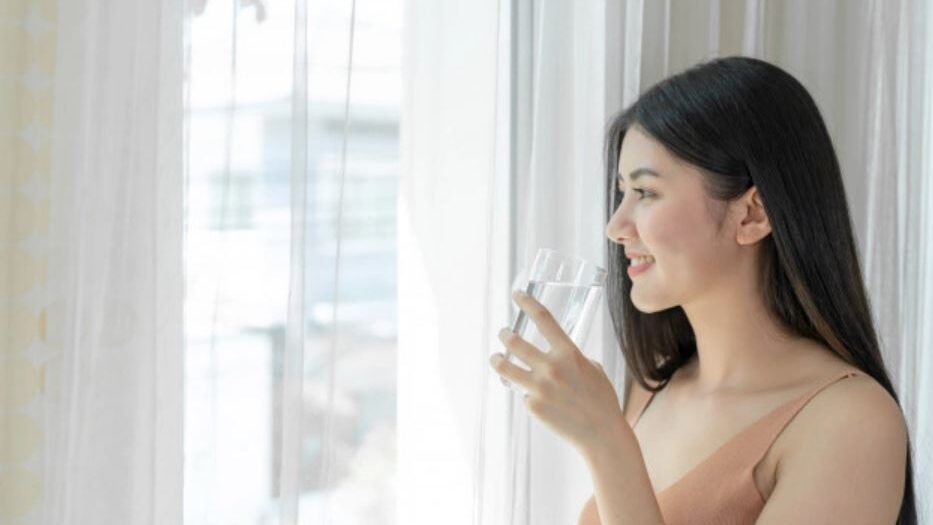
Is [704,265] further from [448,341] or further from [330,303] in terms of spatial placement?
[330,303]

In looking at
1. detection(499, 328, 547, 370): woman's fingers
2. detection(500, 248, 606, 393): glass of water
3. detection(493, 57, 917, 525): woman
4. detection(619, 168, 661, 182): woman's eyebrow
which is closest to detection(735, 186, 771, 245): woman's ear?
detection(493, 57, 917, 525): woman

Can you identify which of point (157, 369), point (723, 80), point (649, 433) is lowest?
point (649, 433)

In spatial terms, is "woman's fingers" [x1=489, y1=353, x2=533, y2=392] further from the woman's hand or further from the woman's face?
the woman's face

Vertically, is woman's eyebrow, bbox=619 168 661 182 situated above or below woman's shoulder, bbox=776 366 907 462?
above

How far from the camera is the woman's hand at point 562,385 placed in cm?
132

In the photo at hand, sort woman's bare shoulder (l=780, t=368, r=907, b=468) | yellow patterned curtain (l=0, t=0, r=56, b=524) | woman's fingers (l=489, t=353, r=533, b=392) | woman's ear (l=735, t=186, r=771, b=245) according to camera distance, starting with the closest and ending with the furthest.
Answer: yellow patterned curtain (l=0, t=0, r=56, b=524), woman's fingers (l=489, t=353, r=533, b=392), woman's bare shoulder (l=780, t=368, r=907, b=468), woman's ear (l=735, t=186, r=771, b=245)

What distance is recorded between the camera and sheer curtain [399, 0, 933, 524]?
1606mm

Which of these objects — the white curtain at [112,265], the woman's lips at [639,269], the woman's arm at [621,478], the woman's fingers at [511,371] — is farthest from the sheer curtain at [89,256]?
the woman's lips at [639,269]

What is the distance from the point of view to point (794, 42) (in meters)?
2.02

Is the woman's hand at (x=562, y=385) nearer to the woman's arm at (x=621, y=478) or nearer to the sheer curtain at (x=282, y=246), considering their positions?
the woman's arm at (x=621, y=478)

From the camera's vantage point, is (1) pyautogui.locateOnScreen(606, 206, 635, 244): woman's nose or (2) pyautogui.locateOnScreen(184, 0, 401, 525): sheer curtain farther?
(1) pyautogui.locateOnScreen(606, 206, 635, 244): woman's nose

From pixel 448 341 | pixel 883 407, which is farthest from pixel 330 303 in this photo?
pixel 883 407

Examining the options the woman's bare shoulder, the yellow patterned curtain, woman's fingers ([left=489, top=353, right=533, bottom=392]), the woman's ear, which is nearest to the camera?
the yellow patterned curtain

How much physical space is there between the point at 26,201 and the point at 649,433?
0.90 meters
